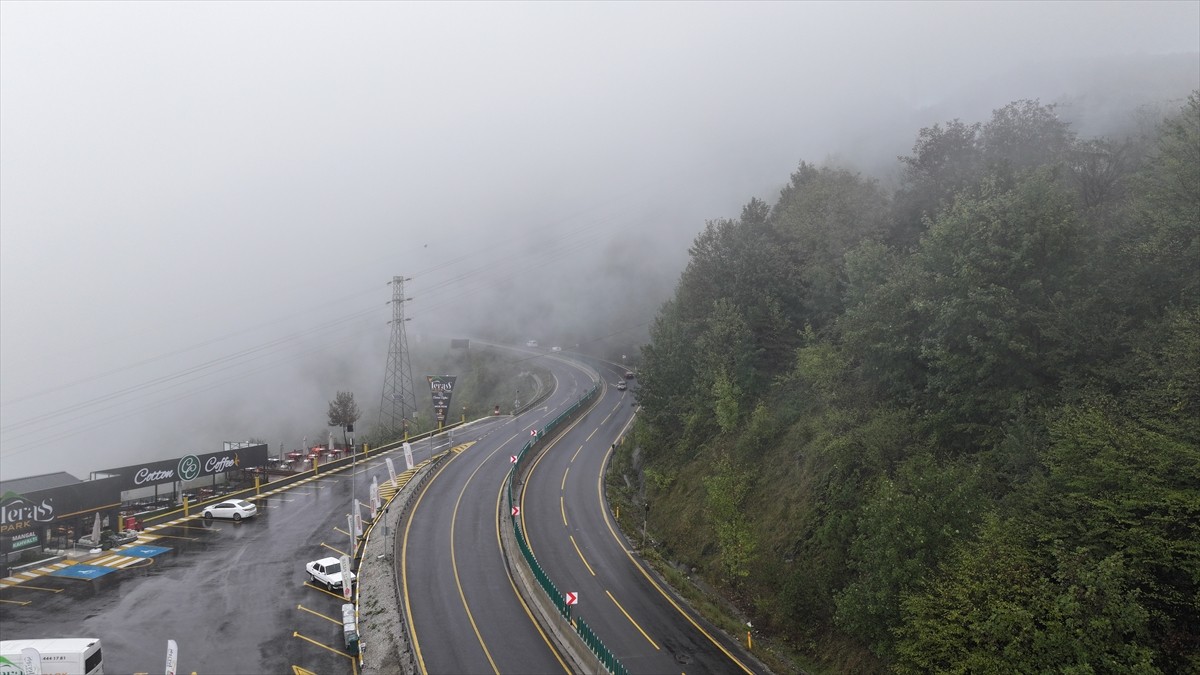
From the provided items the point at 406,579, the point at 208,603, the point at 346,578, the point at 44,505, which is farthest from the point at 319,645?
the point at 44,505

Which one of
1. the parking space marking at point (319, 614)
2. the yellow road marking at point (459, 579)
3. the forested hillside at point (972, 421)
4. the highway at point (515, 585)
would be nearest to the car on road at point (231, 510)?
the highway at point (515, 585)

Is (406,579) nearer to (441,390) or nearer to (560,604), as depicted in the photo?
(560,604)

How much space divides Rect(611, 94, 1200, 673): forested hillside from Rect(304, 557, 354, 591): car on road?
21408 millimetres

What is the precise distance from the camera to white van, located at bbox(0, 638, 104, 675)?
25.9 metres

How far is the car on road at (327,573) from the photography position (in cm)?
3566

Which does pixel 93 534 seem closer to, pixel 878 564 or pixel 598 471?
pixel 598 471

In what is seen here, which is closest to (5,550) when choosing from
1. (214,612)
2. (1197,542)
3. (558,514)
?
(214,612)

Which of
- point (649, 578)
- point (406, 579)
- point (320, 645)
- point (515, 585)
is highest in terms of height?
point (406, 579)

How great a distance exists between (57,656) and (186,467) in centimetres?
2773

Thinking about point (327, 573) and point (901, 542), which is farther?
point (327, 573)

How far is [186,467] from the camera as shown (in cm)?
5128

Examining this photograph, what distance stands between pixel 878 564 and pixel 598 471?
37.3 m

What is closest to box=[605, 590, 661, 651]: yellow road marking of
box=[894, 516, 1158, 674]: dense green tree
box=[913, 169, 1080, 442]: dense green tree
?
box=[894, 516, 1158, 674]: dense green tree

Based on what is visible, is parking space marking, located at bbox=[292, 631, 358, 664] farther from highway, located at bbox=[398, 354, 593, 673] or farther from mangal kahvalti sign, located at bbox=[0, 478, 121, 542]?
mangal kahvalti sign, located at bbox=[0, 478, 121, 542]
